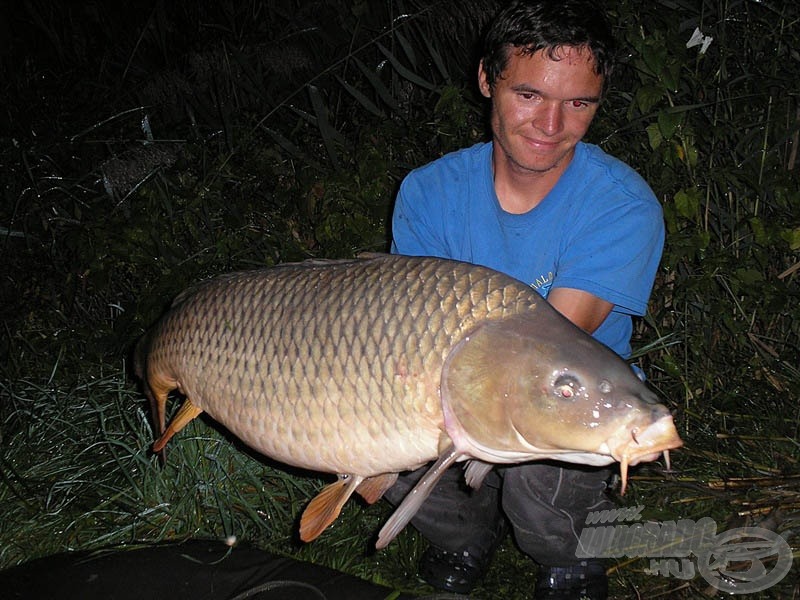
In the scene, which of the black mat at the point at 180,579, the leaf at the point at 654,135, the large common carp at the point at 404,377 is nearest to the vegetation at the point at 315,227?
the leaf at the point at 654,135

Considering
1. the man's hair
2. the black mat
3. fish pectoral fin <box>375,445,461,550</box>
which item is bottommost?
the black mat

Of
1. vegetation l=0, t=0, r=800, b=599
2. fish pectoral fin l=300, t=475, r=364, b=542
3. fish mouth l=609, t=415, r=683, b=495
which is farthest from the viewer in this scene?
vegetation l=0, t=0, r=800, b=599

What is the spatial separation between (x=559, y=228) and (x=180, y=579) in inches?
51.2

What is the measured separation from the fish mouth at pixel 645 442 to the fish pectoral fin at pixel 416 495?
→ 295mm

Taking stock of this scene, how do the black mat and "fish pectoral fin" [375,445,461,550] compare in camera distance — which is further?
the black mat

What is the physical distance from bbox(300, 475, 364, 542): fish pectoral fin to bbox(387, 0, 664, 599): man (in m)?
0.53

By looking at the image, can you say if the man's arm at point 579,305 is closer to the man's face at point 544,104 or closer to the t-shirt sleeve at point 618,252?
the t-shirt sleeve at point 618,252

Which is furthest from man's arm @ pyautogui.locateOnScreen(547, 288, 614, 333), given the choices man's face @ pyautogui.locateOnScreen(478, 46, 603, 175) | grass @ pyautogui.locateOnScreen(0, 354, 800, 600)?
grass @ pyautogui.locateOnScreen(0, 354, 800, 600)

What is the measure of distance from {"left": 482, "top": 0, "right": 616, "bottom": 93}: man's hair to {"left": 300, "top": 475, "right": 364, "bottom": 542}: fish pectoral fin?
1069 mm

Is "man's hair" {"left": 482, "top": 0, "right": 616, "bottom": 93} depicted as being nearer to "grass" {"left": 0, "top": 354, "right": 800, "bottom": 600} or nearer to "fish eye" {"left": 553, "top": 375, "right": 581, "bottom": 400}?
"fish eye" {"left": 553, "top": 375, "right": 581, "bottom": 400}

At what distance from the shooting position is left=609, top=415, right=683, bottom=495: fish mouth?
48.1 inches

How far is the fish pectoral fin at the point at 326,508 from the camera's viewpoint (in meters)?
1.56

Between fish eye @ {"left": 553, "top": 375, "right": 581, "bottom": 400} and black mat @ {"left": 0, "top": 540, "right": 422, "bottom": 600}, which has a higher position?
fish eye @ {"left": 553, "top": 375, "right": 581, "bottom": 400}

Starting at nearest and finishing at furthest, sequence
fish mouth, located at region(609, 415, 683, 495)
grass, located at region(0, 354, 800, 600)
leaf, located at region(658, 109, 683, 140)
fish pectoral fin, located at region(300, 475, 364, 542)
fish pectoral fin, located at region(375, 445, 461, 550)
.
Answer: fish mouth, located at region(609, 415, 683, 495), fish pectoral fin, located at region(375, 445, 461, 550), fish pectoral fin, located at region(300, 475, 364, 542), grass, located at region(0, 354, 800, 600), leaf, located at region(658, 109, 683, 140)
